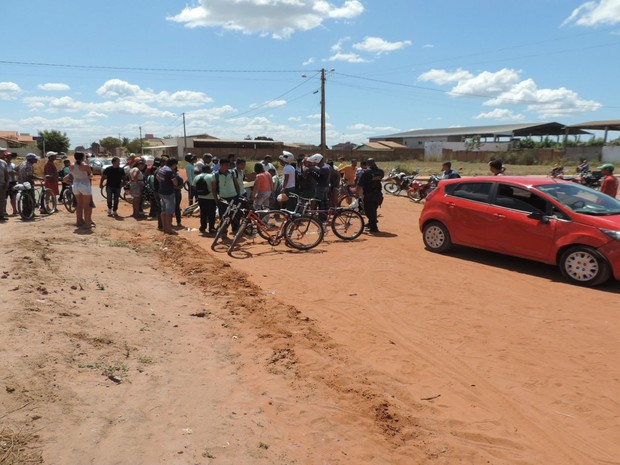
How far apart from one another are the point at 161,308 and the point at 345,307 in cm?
226

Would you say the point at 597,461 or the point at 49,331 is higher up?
the point at 49,331

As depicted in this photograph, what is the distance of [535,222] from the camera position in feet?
24.8

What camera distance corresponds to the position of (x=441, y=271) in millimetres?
7973

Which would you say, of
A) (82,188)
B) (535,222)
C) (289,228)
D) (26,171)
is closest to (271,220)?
(289,228)

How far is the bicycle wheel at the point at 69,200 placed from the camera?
13344 millimetres

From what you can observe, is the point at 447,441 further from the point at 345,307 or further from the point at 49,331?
the point at 49,331

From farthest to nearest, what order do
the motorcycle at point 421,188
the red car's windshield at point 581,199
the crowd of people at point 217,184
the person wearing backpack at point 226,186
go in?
the motorcycle at point 421,188 → the person wearing backpack at point 226,186 → the crowd of people at point 217,184 → the red car's windshield at point 581,199

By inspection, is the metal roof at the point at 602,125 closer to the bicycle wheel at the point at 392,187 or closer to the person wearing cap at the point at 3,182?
the bicycle wheel at the point at 392,187

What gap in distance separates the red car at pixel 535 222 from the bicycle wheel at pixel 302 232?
224cm

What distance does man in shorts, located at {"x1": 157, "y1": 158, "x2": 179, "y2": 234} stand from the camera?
35.7 feet

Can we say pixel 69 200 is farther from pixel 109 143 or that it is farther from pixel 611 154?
pixel 109 143

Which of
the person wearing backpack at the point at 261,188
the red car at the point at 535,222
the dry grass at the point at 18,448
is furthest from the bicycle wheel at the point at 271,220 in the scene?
the dry grass at the point at 18,448

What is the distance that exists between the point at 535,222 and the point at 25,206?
34.9 feet

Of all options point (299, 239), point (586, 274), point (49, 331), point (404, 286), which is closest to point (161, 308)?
point (49, 331)
